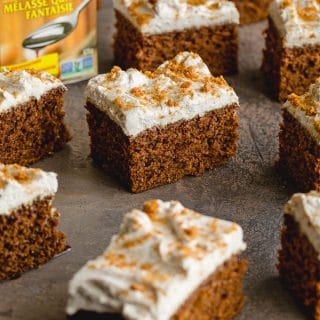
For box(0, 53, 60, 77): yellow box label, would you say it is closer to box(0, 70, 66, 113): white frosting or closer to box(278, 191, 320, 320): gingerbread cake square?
box(0, 70, 66, 113): white frosting

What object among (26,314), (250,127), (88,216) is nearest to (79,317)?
(26,314)

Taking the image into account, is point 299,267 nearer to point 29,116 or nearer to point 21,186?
point 21,186

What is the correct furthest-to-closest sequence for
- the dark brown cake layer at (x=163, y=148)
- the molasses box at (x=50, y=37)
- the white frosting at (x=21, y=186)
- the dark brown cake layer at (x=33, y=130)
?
the molasses box at (x=50, y=37) → the dark brown cake layer at (x=33, y=130) → the dark brown cake layer at (x=163, y=148) → the white frosting at (x=21, y=186)

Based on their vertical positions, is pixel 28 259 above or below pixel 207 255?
below

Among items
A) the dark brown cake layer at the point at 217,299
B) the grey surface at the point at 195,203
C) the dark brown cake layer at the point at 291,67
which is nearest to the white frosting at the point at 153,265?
the dark brown cake layer at the point at 217,299

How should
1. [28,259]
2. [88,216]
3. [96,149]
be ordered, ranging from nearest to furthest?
1. [28,259]
2. [88,216]
3. [96,149]

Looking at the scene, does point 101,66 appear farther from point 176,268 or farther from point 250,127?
point 176,268

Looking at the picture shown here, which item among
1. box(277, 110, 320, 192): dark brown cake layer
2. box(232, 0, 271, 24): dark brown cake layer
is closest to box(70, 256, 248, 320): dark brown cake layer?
box(277, 110, 320, 192): dark brown cake layer

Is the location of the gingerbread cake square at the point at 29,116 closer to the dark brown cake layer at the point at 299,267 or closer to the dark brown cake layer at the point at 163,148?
Result: the dark brown cake layer at the point at 163,148
